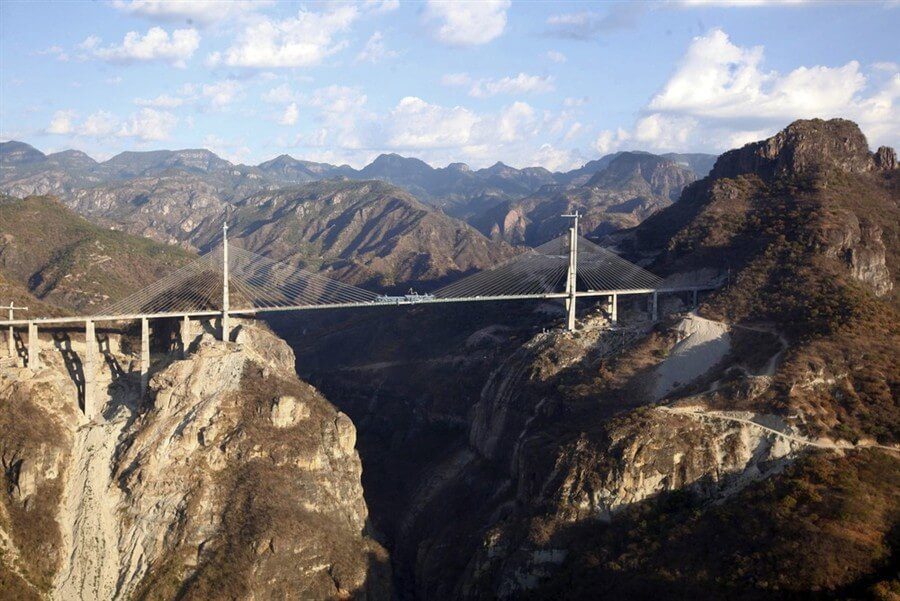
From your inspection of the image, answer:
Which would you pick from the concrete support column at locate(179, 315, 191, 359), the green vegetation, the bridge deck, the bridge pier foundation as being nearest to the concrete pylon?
the bridge deck

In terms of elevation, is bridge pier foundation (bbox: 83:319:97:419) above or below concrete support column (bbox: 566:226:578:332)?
below

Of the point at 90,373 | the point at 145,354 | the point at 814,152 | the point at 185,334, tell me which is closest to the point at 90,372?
the point at 90,373

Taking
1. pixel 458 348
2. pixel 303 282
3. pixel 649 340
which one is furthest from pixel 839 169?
pixel 303 282

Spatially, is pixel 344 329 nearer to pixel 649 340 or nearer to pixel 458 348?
pixel 458 348

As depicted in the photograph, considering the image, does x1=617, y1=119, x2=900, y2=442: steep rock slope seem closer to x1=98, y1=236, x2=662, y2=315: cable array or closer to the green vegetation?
x1=98, y1=236, x2=662, y2=315: cable array

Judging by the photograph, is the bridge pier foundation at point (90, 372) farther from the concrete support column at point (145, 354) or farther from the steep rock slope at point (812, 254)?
the steep rock slope at point (812, 254)

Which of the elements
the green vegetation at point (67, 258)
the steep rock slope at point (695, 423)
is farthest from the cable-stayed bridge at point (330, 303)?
the green vegetation at point (67, 258)

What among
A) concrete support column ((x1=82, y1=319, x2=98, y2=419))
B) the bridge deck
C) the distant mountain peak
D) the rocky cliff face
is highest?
the distant mountain peak
